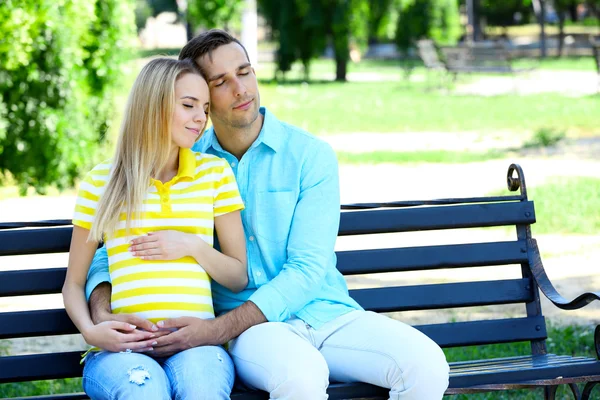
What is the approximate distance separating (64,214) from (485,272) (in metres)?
4.16

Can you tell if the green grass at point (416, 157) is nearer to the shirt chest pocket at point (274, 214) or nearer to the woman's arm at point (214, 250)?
the shirt chest pocket at point (274, 214)

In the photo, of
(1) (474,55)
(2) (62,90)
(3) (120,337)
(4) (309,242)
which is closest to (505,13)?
(1) (474,55)

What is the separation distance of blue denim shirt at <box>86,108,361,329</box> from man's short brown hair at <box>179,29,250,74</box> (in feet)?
1.02

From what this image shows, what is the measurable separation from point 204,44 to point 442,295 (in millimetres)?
1288

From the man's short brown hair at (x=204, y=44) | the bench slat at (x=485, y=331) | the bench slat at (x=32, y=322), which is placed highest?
the man's short brown hair at (x=204, y=44)

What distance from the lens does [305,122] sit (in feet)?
55.8

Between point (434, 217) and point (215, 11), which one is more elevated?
point (215, 11)

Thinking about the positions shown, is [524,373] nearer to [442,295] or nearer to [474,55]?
[442,295]

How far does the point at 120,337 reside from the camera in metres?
3.16

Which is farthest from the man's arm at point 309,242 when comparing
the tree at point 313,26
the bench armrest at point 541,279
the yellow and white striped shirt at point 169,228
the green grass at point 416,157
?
the tree at point 313,26

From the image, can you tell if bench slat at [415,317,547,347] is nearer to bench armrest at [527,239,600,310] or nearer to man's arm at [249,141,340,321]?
bench armrest at [527,239,600,310]

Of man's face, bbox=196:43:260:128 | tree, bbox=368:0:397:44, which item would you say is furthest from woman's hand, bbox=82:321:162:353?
tree, bbox=368:0:397:44

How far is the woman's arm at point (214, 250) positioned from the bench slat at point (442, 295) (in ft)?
1.99

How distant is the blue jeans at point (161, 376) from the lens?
3003 millimetres
